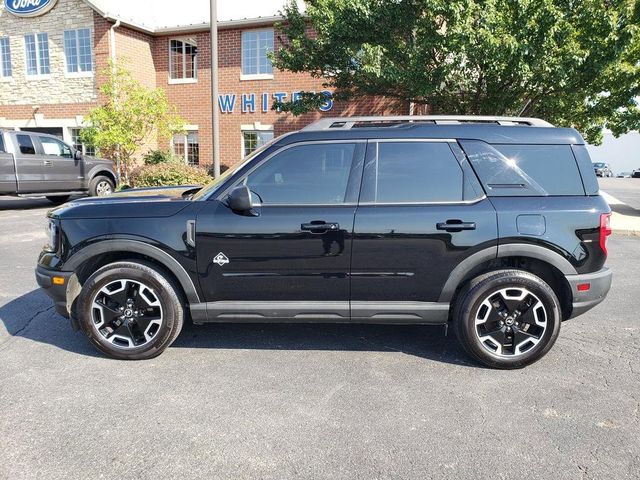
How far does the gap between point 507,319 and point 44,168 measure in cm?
1228

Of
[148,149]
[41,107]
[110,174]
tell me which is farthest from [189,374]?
[41,107]

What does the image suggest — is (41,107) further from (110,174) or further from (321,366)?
(321,366)

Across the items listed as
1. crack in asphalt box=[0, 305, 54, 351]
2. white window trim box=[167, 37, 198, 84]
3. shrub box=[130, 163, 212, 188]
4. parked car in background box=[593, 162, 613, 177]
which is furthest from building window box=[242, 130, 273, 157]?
parked car in background box=[593, 162, 613, 177]

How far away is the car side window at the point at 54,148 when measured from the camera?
1227 cm

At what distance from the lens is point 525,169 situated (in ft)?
11.8

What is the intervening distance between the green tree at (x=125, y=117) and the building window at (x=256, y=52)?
311 centimetres

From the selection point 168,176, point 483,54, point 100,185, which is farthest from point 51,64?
point 483,54

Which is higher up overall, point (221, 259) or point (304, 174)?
point (304, 174)

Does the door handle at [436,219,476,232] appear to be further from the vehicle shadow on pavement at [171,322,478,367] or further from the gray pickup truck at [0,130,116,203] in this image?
the gray pickup truck at [0,130,116,203]

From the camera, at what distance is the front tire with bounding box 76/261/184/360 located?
3607mm

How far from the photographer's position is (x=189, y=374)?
3.49 m

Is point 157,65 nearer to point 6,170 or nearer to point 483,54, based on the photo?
point 6,170

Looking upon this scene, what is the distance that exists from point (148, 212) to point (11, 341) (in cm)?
176

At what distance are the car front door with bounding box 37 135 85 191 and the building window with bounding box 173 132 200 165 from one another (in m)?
5.15
